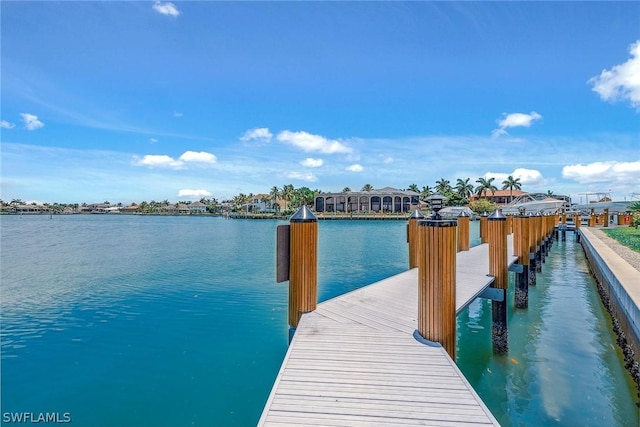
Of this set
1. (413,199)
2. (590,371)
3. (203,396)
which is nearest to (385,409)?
(203,396)

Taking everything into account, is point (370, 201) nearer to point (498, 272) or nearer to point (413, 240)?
point (413, 240)

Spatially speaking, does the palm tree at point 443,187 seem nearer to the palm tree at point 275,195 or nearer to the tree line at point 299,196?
the tree line at point 299,196

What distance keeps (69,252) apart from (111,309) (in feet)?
61.3

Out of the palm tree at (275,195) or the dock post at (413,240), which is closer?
the dock post at (413,240)

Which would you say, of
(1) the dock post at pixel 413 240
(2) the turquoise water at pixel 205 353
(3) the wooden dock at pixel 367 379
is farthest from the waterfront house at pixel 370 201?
(3) the wooden dock at pixel 367 379

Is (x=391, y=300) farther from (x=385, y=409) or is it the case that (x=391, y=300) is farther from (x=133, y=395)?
(x=133, y=395)

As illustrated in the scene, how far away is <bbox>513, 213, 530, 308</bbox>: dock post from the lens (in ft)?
35.5

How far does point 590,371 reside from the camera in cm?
720

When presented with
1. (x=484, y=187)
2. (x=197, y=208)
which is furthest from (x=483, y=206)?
(x=197, y=208)

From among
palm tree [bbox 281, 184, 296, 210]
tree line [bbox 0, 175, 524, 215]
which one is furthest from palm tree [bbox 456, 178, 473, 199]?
palm tree [bbox 281, 184, 296, 210]

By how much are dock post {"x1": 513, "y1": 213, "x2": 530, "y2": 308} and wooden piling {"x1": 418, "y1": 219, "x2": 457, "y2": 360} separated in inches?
296

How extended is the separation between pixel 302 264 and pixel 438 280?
7.30ft

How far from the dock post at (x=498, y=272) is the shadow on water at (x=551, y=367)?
34 cm

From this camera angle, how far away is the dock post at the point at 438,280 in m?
4.55
